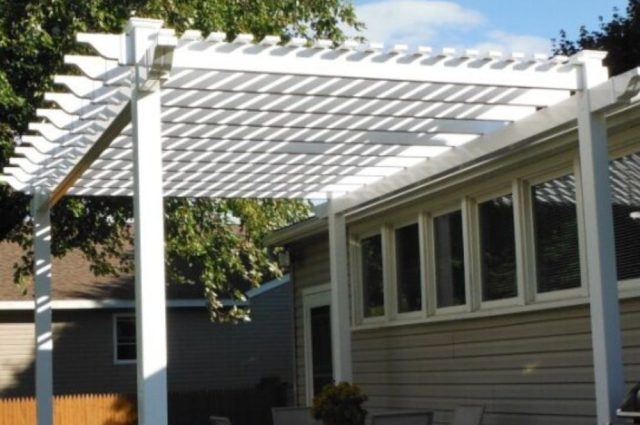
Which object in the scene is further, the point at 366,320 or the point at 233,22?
the point at 233,22

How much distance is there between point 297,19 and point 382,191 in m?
8.13

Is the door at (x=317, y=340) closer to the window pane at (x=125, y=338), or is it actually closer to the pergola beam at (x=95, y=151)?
the pergola beam at (x=95, y=151)

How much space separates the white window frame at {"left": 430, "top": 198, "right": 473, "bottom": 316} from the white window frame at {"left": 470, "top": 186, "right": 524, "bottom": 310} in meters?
0.07

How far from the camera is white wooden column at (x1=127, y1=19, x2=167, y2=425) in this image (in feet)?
21.7

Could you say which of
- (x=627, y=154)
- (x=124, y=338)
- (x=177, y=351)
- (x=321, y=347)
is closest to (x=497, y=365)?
(x=627, y=154)

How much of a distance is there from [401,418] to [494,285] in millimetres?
1460

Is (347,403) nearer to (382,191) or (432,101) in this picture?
(382,191)

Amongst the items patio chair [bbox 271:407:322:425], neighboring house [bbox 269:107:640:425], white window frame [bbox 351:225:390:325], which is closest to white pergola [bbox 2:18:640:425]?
neighboring house [bbox 269:107:640:425]

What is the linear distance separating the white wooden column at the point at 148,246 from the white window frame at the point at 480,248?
359 cm

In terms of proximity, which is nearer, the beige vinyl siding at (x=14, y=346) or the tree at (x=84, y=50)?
the tree at (x=84, y=50)

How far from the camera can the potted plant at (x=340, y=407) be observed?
1032 centimetres

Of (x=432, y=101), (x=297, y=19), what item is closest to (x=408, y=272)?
(x=432, y=101)

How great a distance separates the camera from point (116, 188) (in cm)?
1094

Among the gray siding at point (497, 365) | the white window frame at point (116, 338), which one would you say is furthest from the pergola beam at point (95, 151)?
the white window frame at point (116, 338)
